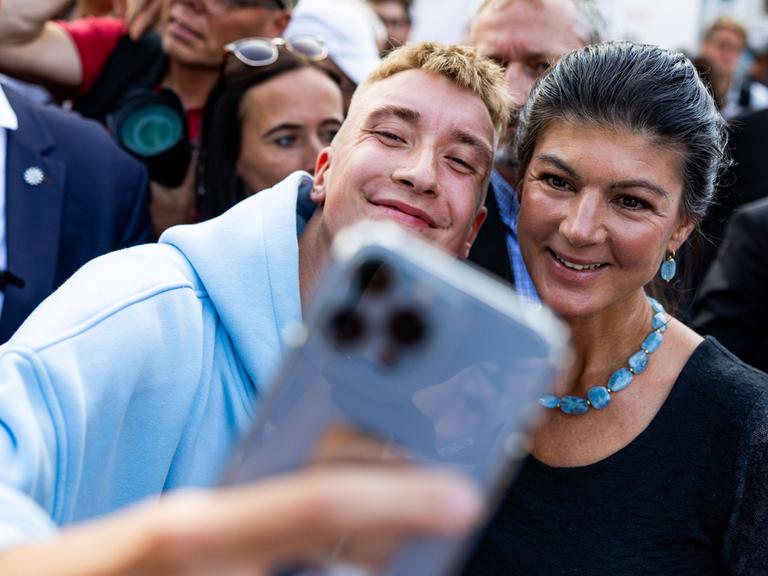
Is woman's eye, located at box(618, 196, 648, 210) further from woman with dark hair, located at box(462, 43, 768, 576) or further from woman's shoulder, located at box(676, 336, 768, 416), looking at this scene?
woman's shoulder, located at box(676, 336, 768, 416)

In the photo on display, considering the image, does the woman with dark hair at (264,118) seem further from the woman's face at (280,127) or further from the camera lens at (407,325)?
the camera lens at (407,325)

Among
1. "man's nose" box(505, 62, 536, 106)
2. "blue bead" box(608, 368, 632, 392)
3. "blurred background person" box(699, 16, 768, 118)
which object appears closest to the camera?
"blue bead" box(608, 368, 632, 392)

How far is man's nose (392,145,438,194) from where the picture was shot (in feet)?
6.22

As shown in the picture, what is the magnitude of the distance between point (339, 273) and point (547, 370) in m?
0.16

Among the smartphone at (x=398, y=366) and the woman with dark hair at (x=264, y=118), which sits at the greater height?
the smartphone at (x=398, y=366)

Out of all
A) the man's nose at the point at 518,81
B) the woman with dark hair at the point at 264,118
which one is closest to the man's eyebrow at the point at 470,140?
the man's nose at the point at 518,81

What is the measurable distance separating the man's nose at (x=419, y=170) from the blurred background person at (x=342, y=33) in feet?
4.69

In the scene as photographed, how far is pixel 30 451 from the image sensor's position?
112 centimetres

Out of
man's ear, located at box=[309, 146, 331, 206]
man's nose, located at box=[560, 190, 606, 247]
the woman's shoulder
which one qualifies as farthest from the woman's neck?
man's ear, located at box=[309, 146, 331, 206]

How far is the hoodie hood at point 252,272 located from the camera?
165 centimetres

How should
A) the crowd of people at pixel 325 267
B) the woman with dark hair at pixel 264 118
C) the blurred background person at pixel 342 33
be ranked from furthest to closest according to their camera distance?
1. the blurred background person at pixel 342 33
2. the woman with dark hair at pixel 264 118
3. the crowd of people at pixel 325 267

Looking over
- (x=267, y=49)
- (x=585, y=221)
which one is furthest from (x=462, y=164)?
(x=267, y=49)

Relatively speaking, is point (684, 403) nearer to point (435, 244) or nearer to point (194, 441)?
point (435, 244)

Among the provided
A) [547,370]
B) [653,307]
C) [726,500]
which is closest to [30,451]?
[547,370]
